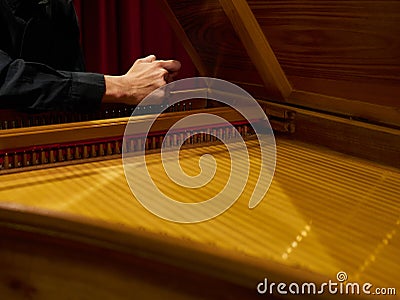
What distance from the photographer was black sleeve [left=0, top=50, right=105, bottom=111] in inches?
62.9

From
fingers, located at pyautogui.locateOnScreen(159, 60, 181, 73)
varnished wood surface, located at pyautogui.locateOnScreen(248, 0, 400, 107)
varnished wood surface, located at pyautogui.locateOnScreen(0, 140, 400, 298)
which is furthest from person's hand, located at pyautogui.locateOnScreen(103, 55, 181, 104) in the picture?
varnished wood surface, located at pyautogui.locateOnScreen(248, 0, 400, 107)

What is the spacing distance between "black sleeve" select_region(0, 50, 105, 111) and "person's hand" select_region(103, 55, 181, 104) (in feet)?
0.12

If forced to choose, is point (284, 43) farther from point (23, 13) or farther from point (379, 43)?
point (23, 13)

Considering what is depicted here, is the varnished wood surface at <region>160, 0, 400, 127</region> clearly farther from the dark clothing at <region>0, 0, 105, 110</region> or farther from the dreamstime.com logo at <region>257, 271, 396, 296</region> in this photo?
the dreamstime.com logo at <region>257, 271, 396, 296</region>

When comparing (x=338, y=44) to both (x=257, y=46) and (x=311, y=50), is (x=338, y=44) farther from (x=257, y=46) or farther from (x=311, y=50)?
(x=257, y=46)

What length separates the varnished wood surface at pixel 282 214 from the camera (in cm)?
87

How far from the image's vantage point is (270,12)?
172cm

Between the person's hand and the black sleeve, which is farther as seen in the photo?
the person's hand

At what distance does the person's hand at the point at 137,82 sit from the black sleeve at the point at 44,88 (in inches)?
1.4

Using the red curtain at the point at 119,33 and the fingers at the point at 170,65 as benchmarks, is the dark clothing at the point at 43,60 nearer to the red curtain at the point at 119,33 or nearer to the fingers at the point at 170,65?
the fingers at the point at 170,65

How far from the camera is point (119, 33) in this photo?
10.0ft

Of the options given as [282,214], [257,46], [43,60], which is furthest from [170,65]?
[282,214]

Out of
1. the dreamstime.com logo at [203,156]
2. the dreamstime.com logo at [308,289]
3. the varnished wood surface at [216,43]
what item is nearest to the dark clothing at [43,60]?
the dreamstime.com logo at [203,156]

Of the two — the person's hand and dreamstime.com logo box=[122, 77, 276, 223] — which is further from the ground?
the person's hand
